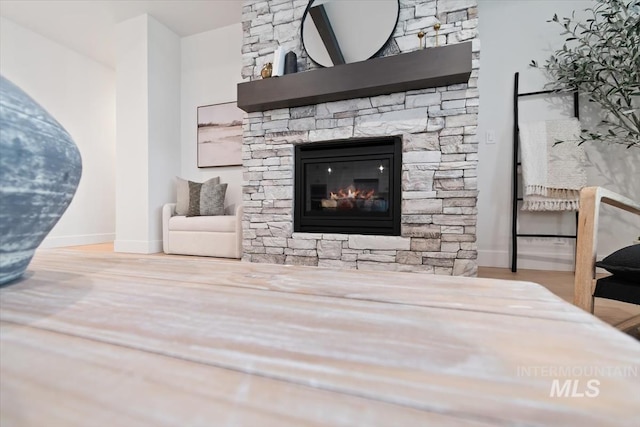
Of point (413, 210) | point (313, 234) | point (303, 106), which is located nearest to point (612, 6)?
point (413, 210)

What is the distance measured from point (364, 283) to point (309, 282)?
8cm

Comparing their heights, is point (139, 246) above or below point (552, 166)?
below

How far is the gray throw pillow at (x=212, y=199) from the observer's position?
288cm

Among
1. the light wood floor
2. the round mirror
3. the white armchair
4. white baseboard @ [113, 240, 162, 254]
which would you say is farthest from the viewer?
white baseboard @ [113, 240, 162, 254]

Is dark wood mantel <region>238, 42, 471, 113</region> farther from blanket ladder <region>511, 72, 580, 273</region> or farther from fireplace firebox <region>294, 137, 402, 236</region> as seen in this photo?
blanket ladder <region>511, 72, 580, 273</region>

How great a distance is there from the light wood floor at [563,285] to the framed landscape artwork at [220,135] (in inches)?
98.8

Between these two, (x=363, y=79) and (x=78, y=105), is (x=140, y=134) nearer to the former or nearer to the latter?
(x=78, y=105)

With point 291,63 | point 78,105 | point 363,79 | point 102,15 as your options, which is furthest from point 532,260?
point 78,105

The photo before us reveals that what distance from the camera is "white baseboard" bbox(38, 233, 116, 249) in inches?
121

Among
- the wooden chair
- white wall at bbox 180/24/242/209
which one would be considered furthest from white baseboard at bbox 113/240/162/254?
the wooden chair

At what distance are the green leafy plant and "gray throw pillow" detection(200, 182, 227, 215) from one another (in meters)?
2.82

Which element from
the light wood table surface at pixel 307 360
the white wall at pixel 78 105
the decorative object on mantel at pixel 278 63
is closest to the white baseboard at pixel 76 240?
the white wall at pixel 78 105

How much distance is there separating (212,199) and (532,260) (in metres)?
2.80

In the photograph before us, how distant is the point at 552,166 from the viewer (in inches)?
86.0
